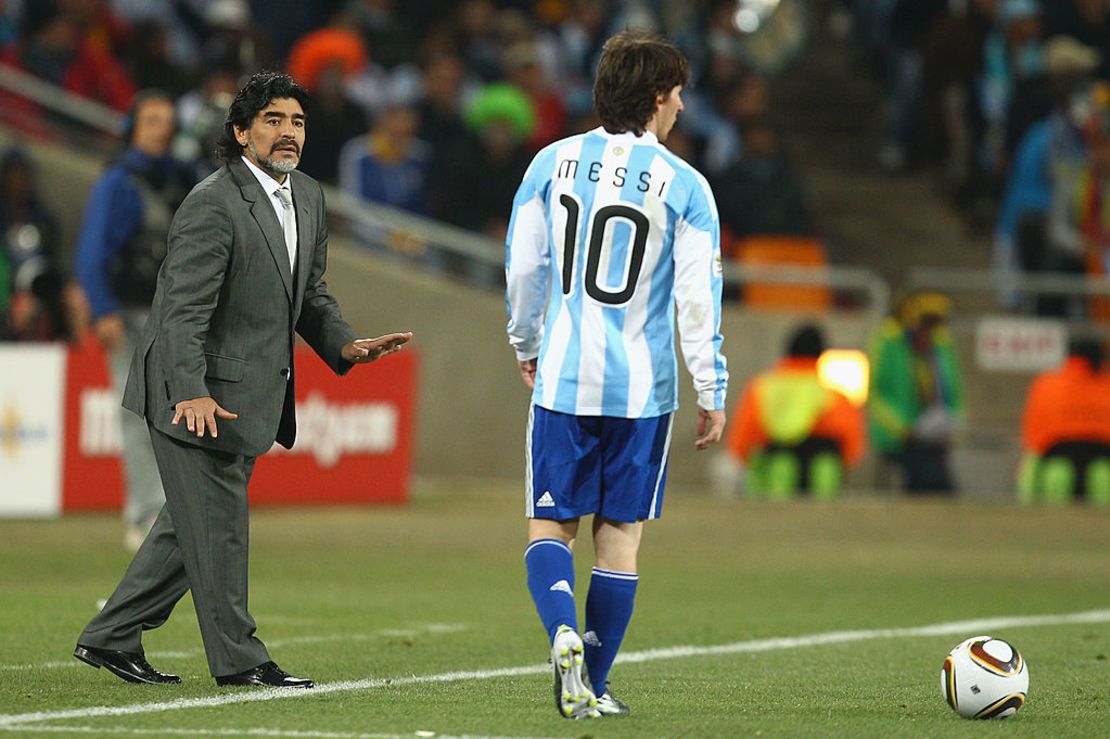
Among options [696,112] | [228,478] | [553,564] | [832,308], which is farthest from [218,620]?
[696,112]

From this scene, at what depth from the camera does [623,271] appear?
6926mm

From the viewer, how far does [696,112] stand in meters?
23.1

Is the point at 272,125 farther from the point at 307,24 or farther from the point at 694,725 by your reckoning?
the point at 307,24

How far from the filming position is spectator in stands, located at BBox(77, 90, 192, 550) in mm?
11664

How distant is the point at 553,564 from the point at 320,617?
3227mm

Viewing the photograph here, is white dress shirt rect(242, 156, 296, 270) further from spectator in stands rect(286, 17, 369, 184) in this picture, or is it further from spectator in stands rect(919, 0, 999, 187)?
spectator in stands rect(919, 0, 999, 187)

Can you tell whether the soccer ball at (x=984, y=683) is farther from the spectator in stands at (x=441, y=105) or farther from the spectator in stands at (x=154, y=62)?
the spectator in stands at (x=441, y=105)

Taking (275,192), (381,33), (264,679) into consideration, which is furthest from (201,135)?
(381,33)

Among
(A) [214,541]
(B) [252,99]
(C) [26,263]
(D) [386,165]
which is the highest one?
(D) [386,165]

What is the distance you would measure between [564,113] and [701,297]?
15.0 metres

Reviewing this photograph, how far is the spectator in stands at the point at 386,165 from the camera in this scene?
19.6m

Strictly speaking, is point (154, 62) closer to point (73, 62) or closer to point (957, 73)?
point (73, 62)

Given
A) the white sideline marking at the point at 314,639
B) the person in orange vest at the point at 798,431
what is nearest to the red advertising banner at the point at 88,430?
the person in orange vest at the point at 798,431

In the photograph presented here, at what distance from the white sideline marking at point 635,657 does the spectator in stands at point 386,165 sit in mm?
10048
